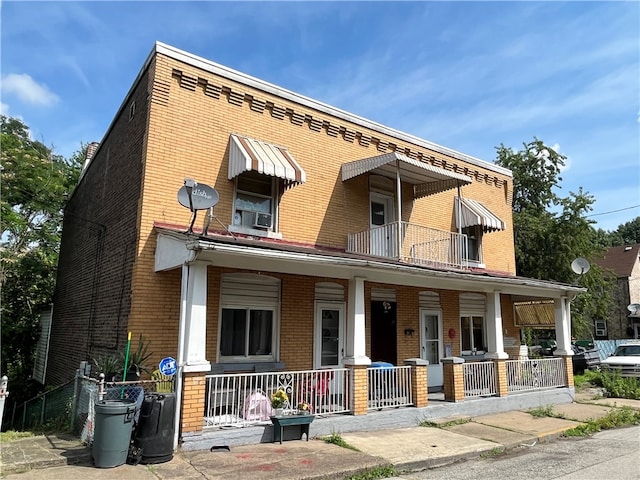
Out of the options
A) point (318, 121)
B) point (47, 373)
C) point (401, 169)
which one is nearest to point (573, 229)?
point (401, 169)

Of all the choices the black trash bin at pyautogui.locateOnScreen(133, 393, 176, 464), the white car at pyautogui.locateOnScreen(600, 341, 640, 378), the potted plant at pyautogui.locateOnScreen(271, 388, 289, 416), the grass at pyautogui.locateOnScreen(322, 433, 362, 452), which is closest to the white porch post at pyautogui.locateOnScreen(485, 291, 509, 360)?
the grass at pyautogui.locateOnScreen(322, 433, 362, 452)

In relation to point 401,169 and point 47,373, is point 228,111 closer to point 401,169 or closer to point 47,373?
point 401,169

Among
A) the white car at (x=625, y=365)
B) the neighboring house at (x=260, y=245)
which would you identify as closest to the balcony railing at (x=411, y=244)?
the neighboring house at (x=260, y=245)

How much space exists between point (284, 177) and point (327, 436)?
549cm

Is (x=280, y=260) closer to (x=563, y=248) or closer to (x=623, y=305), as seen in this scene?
(x=563, y=248)

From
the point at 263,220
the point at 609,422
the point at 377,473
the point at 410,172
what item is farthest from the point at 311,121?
the point at 609,422

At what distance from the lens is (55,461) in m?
6.39

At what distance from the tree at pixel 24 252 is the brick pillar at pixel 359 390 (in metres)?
13.6

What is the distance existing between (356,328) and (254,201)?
3.91m

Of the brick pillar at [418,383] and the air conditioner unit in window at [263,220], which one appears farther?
the air conditioner unit in window at [263,220]

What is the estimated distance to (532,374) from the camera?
13.5 meters

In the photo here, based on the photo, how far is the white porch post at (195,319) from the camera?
24.6 feet

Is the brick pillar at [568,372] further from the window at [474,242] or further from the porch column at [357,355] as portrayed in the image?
the porch column at [357,355]

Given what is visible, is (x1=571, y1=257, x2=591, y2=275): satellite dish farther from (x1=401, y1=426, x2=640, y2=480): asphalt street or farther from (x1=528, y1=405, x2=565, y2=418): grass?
(x1=401, y1=426, x2=640, y2=480): asphalt street
